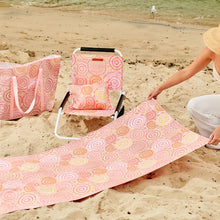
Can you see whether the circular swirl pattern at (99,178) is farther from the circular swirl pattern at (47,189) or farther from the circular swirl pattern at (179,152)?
the circular swirl pattern at (179,152)

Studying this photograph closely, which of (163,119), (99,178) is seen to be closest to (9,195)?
(99,178)

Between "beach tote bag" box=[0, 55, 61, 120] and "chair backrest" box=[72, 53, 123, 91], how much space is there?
27 centimetres

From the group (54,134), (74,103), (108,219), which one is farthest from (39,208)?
(74,103)

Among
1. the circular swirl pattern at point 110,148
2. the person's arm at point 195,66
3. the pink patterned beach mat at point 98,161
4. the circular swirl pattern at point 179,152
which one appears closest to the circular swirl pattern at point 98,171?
the pink patterned beach mat at point 98,161

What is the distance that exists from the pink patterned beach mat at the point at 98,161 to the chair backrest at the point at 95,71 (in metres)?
0.76

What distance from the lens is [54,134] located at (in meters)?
3.53

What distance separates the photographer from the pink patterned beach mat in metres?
2.48

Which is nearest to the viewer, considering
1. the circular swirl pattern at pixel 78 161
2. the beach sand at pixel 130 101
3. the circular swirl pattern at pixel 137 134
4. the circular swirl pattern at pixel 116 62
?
the beach sand at pixel 130 101

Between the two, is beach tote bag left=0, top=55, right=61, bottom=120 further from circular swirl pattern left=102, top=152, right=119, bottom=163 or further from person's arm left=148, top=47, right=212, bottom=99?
person's arm left=148, top=47, right=212, bottom=99

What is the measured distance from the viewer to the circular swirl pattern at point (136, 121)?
327 cm

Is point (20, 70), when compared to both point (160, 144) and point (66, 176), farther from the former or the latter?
point (160, 144)

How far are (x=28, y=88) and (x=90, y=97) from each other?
0.75m

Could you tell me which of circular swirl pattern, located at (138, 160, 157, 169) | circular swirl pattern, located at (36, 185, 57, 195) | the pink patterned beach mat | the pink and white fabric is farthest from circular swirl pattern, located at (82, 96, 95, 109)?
circular swirl pattern, located at (36, 185, 57, 195)

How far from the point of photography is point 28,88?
12.6 ft
